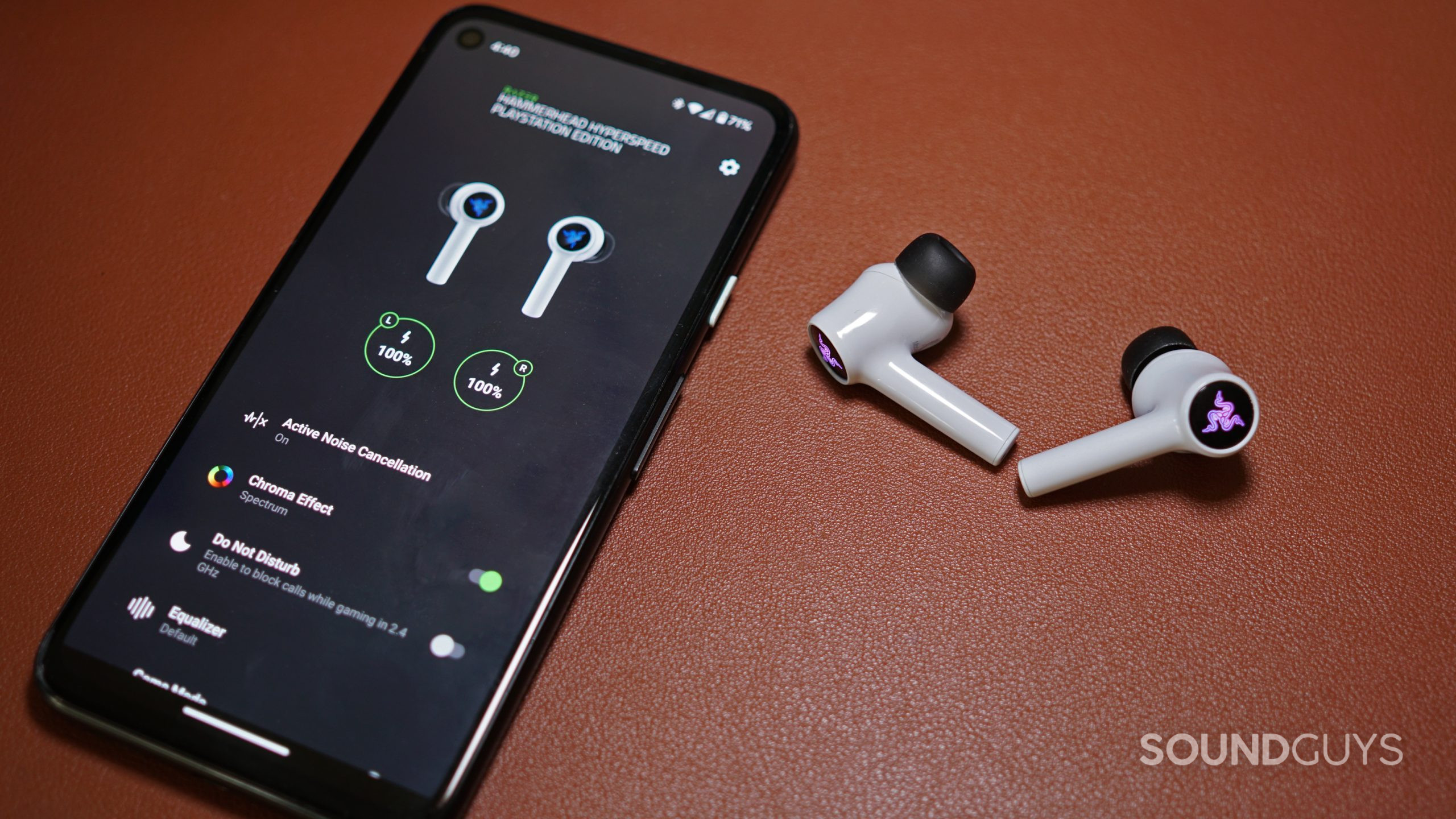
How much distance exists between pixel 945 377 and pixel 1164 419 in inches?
5.7

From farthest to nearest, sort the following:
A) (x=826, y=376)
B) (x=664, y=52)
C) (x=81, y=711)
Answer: (x=664, y=52), (x=826, y=376), (x=81, y=711)

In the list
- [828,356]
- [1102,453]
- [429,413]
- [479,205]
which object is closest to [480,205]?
[479,205]

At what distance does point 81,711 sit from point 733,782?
0.39 m

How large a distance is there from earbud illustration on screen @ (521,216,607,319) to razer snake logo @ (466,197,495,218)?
0.16ft

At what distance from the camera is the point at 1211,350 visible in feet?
2.27

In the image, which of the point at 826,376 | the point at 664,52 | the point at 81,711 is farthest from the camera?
the point at 664,52

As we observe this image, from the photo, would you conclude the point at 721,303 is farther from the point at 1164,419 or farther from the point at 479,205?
the point at 1164,419

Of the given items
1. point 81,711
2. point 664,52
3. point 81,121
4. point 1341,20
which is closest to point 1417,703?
point 1341,20

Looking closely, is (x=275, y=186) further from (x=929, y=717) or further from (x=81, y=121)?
(x=929, y=717)

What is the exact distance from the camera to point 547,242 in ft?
2.22

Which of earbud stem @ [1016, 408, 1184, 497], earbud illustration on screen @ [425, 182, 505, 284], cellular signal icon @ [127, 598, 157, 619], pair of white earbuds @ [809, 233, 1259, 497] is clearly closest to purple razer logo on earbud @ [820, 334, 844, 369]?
pair of white earbuds @ [809, 233, 1259, 497]

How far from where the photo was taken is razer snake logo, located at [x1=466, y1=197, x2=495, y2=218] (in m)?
0.69

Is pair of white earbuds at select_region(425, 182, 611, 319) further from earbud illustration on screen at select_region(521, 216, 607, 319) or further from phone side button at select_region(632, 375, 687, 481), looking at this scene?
phone side button at select_region(632, 375, 687, 481)

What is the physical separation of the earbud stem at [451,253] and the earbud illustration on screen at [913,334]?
0.25 meters
